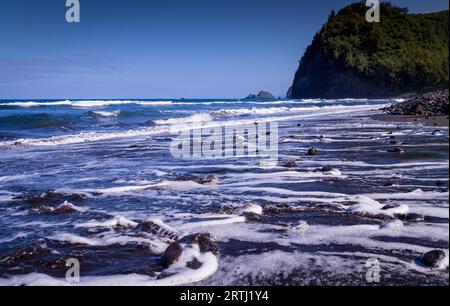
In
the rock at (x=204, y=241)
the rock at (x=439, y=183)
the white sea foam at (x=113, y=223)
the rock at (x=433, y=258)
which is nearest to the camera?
the rock at (x=433, y=258)

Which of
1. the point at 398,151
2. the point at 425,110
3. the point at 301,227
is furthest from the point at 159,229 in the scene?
the point at 425,110

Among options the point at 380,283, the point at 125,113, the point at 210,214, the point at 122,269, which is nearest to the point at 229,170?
the point at 210,214

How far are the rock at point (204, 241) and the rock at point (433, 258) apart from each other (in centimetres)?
158

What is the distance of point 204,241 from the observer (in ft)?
11.9

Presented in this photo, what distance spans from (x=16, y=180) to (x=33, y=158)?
122 inches

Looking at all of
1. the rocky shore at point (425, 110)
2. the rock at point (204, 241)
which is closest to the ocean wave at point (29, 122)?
the rocky shore at point (425, 110)

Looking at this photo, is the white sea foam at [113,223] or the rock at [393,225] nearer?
the rock at [393,225]

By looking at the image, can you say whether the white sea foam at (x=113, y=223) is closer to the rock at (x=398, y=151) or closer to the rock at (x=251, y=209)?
the rock at (x=251, y=209)

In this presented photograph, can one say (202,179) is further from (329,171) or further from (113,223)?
(113,223)

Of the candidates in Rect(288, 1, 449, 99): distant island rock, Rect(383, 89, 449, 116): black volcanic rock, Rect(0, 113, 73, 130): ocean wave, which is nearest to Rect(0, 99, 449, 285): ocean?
Rect(383, 89, 449, 116): black volcanic rock

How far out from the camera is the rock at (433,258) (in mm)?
2844

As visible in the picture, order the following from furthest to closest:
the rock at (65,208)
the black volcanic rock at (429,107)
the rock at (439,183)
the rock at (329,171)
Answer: the black volcanic rock at (429,107) → the rock at (329,171) → the rock at (439,183) → the rock at (65,208)

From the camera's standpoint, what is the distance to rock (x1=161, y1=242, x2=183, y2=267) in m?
3.16

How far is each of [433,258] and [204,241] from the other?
1.83 meters
